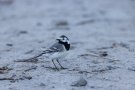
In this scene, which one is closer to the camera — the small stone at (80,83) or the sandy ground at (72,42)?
the small stone at (80,83)

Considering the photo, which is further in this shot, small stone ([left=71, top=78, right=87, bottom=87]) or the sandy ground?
the sandy ground

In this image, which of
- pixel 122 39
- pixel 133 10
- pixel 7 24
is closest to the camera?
pixel 122 39

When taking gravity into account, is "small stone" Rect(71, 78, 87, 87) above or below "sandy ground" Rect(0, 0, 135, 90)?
above

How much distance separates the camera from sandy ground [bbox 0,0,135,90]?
27.7 feet

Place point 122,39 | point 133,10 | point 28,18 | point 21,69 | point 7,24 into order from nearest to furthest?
point 21,69, point 122,39, point 7,24, point 28,18, point 133,10

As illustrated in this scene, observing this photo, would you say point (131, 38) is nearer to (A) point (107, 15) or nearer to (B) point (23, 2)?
(A) point (107, 15)

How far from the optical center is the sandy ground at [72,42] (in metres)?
8.44

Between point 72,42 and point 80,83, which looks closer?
point 80,83

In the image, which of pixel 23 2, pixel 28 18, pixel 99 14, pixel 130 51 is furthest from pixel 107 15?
pixel 130 51

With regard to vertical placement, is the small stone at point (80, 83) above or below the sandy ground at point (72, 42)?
above

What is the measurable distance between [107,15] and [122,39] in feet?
16.0

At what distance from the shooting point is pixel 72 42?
1223 cm

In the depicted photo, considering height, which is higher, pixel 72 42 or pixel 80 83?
pixel 80 83

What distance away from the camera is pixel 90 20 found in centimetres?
1625
